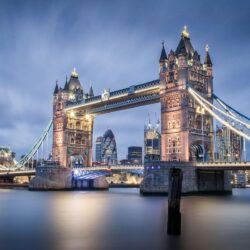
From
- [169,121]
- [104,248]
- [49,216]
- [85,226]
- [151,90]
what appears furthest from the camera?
[151,90]

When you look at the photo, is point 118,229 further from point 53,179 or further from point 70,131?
point 70,131

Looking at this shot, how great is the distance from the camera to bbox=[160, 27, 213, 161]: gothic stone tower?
59.8 meters

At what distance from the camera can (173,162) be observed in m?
54.5

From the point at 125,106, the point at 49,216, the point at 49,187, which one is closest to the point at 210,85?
the point at 125,106

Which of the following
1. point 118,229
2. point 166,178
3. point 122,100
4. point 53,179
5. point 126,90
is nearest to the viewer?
point 118,229

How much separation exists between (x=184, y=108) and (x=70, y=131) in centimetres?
3101

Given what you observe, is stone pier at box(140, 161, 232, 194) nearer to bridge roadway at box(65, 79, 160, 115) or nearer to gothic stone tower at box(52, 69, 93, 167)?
bridge roadway at box(65, 79, 160, 115)

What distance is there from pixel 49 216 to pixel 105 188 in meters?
55.4

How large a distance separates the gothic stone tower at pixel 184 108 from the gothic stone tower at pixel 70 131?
2618cm

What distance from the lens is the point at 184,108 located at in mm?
59781

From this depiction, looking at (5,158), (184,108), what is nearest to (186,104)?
(184,108)

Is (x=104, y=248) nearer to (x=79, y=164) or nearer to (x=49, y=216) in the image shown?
(x=49, y=216)

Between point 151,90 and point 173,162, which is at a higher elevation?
point 151,90

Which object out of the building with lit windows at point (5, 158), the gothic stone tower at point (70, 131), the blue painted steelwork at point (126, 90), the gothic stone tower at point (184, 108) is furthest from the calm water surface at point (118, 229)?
the building with lit windows at point (5, 158)
